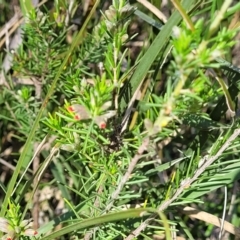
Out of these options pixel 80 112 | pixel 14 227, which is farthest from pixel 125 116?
pixel 14 227

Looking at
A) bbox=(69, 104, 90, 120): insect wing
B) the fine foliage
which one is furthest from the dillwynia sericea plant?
bbox=(69, 104, 90, 120): insect wing

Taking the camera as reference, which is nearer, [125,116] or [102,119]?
[102,119]

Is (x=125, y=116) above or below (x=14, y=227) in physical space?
above

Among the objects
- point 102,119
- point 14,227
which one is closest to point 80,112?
point 102,119

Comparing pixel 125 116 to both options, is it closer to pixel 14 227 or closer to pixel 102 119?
pixel 102 119

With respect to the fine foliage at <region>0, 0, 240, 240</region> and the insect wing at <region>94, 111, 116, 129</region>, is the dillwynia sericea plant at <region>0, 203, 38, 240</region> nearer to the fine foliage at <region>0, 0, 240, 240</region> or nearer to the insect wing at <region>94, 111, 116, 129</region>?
the fine foliage at <region>0, 0, 240, 240</region>

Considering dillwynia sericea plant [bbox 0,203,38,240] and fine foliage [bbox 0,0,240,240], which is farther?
dillwynia sericea plant [bbox 0,203,38,240]

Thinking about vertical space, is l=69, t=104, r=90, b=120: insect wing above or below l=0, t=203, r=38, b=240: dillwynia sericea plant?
above

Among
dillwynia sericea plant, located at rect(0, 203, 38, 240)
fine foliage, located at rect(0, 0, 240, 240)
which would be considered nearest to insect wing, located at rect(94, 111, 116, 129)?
fine foliage, located at rect(0, 0, 240, 240)

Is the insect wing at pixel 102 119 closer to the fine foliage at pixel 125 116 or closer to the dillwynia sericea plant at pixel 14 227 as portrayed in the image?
the fine foliage at pixel 125 116

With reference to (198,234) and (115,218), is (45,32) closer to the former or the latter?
(115,218)

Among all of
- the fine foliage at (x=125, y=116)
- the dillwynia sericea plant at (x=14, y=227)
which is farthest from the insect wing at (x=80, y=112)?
the dillwynia sericea plant at (x=14, y=227)
